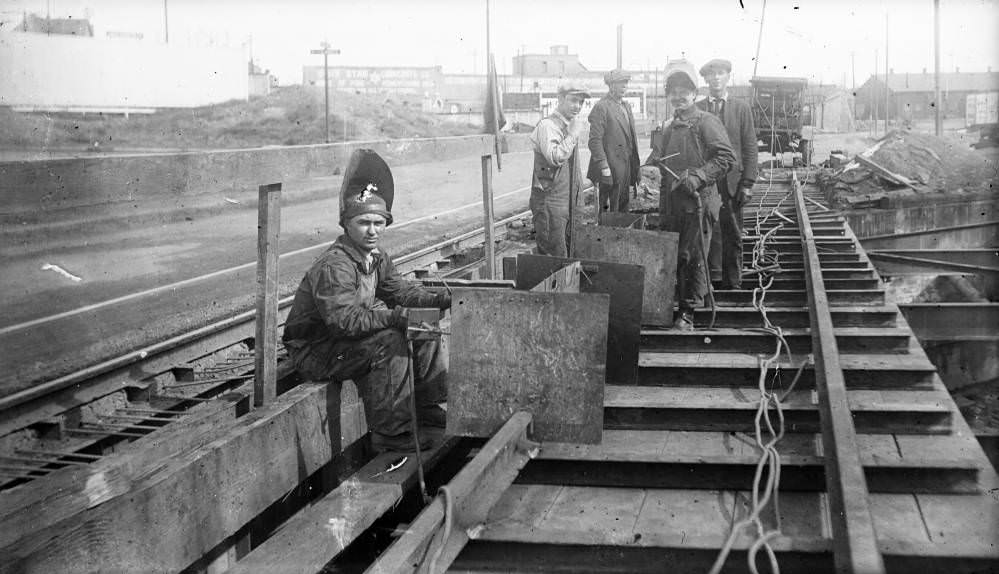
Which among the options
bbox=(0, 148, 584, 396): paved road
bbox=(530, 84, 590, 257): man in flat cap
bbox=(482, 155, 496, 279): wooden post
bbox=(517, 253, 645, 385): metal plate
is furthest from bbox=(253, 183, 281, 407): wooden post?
bbox=(530, 84, 590, 257): man in flat cap

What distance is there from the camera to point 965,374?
29.8 feet

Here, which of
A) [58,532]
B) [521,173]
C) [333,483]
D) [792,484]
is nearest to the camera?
[58,532]

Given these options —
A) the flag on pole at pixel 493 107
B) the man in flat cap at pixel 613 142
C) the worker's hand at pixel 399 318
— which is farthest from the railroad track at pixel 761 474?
the man in flat cap at pixel 613 142

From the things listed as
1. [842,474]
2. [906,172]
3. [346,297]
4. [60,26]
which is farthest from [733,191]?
[60,26]

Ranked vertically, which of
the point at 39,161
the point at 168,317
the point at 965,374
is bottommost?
the point at 965,374

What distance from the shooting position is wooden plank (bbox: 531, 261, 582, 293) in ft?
18.5

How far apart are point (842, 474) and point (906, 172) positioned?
18.6 meters

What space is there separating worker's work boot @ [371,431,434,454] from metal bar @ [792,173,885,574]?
2117mm

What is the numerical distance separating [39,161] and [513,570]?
2.55m

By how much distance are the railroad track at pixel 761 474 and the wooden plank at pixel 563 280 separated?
0.73 m

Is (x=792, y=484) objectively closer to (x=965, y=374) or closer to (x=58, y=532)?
(x=58, y=532)

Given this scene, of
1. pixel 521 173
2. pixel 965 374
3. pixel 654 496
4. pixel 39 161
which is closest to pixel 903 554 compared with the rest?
pixel 654 496

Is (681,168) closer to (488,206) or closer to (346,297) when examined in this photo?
(488,206)

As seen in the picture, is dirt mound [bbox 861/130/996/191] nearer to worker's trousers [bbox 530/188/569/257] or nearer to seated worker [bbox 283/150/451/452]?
worker's trousers [bbox 530/188/569/257]
